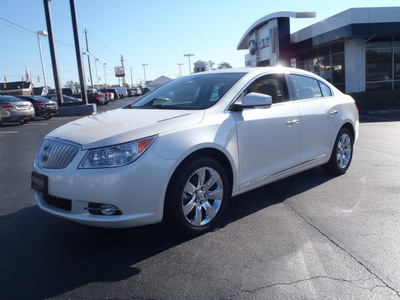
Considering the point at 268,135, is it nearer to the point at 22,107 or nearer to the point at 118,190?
→ the point at 118,190

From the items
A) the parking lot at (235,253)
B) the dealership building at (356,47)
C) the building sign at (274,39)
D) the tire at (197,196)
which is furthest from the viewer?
the building sign at (274,39)

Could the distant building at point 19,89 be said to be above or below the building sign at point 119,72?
below

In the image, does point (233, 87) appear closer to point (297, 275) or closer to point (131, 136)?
point (131, 136)

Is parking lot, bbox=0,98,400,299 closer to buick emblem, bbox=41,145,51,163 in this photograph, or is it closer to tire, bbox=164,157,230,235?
tire, bbox=164,157,230,235

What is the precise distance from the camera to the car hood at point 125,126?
3082 mm

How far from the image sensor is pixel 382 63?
17891 millimetres

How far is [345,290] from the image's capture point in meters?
2.56

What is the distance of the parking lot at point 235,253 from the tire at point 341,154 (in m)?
0.69

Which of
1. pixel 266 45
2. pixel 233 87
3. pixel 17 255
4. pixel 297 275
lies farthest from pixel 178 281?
pixel 266 45

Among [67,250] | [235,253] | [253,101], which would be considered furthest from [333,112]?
[67,250]

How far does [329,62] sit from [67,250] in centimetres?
2003

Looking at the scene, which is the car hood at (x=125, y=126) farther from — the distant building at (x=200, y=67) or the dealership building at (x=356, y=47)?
the dealership building at (x=356, y=47)

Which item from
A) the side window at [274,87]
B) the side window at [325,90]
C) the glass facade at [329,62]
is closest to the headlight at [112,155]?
the side window at [274,87]

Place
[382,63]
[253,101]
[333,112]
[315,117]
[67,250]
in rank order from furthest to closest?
[382,63] < [333,112] < [315,117] < [253,101] < [67,250]
